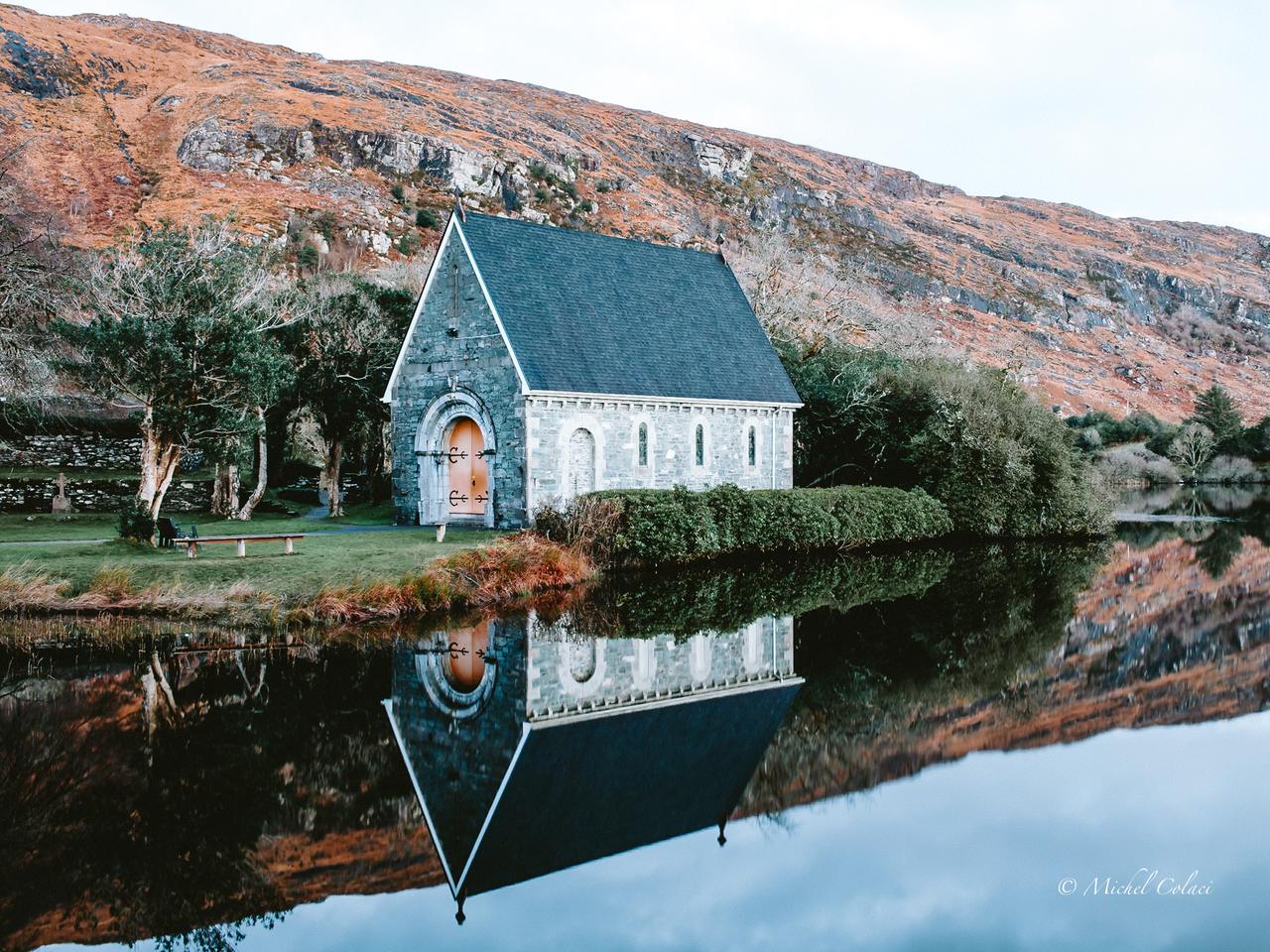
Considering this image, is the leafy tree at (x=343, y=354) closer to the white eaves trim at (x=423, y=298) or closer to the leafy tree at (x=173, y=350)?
the white eaves trim at (x=423, y=298)

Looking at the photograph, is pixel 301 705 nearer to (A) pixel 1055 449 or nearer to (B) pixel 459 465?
(B) pixel 459 465

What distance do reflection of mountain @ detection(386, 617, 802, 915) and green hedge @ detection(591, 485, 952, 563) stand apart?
806 cm

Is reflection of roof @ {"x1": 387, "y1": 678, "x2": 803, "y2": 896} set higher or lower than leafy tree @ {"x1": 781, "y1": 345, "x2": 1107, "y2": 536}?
lower

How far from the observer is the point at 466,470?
2955 centimetres

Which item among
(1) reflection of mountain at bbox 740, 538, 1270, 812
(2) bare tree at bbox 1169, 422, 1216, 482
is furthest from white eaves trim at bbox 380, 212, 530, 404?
(2) bare tree at bbox 1169, 422, 1216, 482

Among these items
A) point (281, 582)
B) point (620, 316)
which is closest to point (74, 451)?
point (620, 316)

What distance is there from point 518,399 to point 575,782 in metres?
17.8

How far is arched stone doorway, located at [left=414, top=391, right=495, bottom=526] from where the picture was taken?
96.2 ft

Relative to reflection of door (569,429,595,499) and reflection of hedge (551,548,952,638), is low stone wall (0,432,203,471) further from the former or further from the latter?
reflection of hedge (551,548,952,638)

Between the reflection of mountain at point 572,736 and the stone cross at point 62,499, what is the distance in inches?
796

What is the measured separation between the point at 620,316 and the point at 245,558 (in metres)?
14.1

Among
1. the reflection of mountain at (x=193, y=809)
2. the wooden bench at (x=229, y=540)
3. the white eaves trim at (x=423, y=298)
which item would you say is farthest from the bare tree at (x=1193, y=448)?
the reflection of mountain at (x=193, y=809)

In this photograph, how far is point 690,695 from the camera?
13992 mm

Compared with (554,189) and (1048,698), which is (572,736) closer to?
(1048,698)
